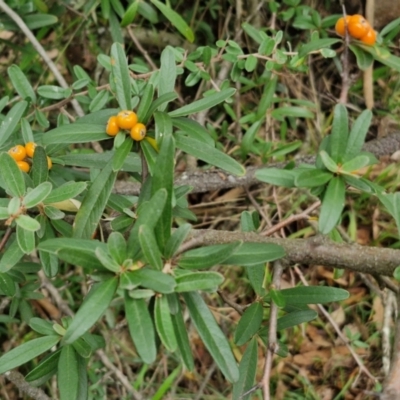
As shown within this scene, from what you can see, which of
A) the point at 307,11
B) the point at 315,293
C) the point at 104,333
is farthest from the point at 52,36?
the point at 315,293

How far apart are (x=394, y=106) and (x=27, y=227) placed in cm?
235

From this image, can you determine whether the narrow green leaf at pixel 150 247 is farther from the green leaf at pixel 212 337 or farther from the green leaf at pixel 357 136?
the green leaf at pixel 357 136

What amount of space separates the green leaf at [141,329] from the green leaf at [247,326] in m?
0.41

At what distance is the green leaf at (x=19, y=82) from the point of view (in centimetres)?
197

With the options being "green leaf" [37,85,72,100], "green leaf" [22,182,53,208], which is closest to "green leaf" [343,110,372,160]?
"green leaf" [22,182,53,208]

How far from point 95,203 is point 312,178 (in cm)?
57

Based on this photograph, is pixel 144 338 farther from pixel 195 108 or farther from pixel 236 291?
pixel 236 291

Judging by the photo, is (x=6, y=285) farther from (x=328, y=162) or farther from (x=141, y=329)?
(x=328, y=162)

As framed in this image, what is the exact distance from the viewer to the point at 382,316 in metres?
2.65

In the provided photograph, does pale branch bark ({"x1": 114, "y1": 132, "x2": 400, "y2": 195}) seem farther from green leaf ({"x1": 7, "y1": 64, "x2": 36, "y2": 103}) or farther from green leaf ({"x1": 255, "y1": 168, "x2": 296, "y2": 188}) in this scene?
green leaf ({"x1": 255, "y1": 168, "x2": 296, "y2": 188})

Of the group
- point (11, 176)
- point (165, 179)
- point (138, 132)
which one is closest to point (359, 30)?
point (138, 132)

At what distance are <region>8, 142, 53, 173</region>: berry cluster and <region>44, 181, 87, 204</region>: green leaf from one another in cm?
20

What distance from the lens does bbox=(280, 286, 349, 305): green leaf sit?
1364 millimetres

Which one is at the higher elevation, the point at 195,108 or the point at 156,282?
the point at 195,108
